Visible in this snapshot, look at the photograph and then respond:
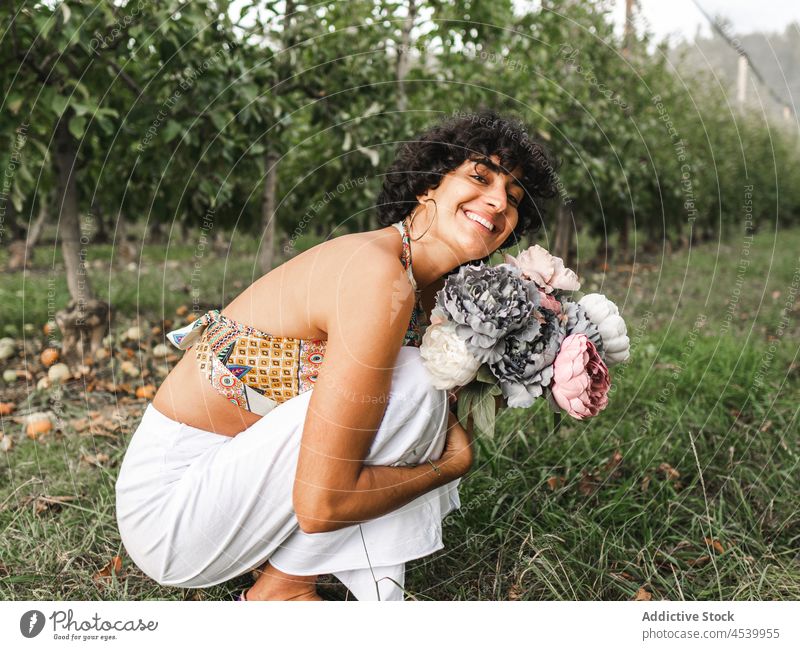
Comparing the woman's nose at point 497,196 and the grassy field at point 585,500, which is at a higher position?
the woman's nose at point 497,196

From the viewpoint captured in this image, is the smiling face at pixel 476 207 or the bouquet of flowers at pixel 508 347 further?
the smiling face at pixel 476 207

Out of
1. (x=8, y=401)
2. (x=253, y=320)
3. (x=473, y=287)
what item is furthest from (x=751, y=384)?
(x=8, y=401)

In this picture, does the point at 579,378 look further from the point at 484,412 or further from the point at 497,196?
the point at 497,196

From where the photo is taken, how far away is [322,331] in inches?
52.3

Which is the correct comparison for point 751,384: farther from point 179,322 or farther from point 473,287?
point 179,322

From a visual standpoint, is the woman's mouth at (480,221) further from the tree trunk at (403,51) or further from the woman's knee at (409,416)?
the tree trunk at (403,51)

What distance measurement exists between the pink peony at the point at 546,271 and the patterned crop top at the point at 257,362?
23 cm

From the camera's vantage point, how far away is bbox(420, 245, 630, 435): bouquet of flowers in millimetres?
1232

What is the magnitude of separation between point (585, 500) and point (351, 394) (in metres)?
0.98

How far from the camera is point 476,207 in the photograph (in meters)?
1.36

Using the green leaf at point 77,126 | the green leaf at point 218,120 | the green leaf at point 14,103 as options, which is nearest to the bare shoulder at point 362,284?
the green leaf at point 218,120

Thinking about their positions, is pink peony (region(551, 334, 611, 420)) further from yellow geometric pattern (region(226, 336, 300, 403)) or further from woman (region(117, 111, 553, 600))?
yellow geometric pattern (region(226, 336, 300, 403))
